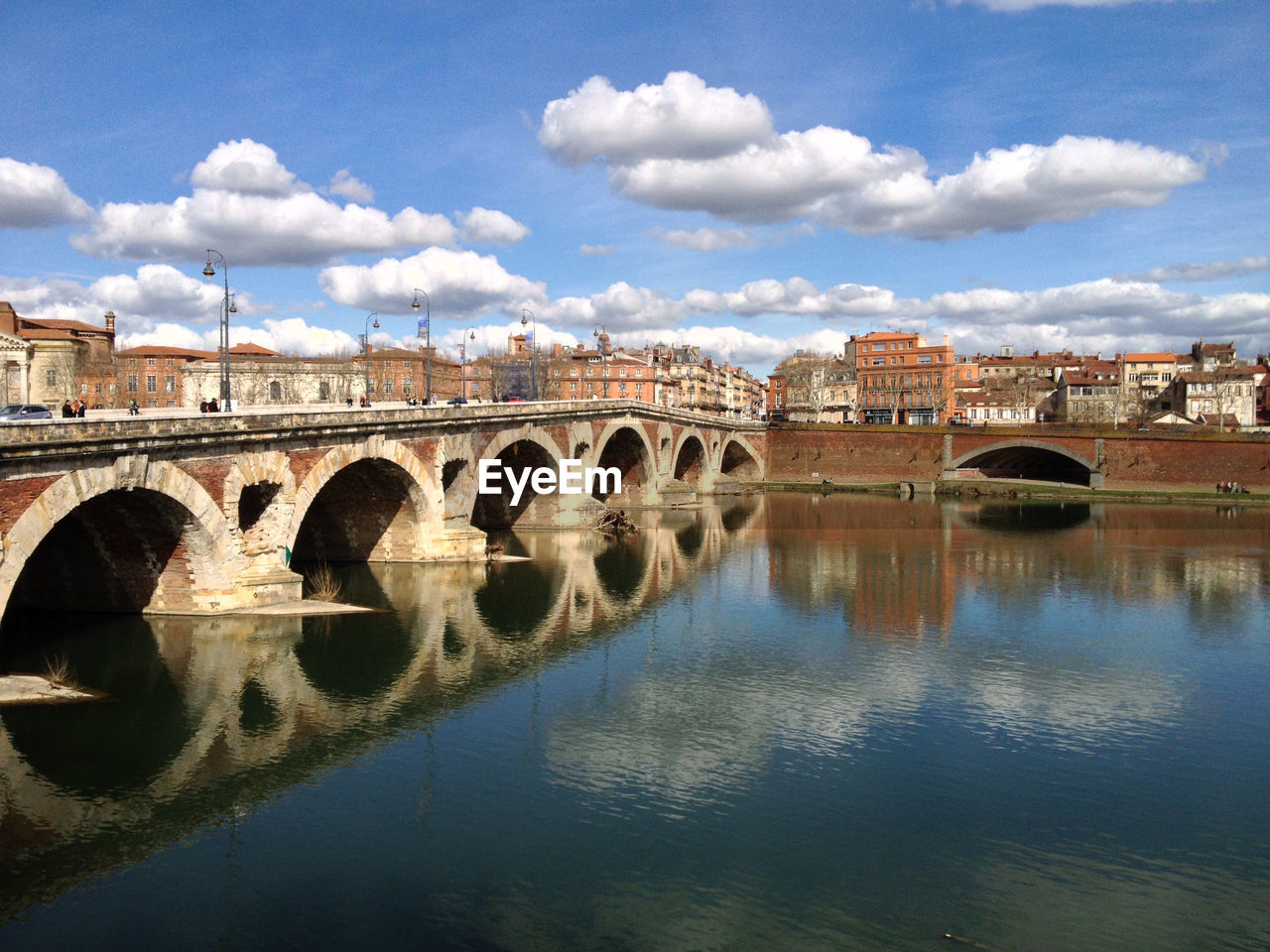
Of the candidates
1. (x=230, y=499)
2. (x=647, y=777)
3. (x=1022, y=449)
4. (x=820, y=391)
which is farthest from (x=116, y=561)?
(x=820, y=391)

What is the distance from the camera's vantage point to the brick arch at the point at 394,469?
32812 millimetres

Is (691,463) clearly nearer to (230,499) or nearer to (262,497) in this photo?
(262,497)

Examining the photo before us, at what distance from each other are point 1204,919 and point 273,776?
16106 millimetres

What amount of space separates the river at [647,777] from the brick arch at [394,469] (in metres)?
3.87

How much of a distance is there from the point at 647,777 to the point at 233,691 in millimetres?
11327

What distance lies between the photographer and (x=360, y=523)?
42.6 meters

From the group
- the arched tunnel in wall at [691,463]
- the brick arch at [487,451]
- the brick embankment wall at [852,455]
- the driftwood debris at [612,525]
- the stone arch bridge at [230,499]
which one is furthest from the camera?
the brick embankment wall at [852,455]

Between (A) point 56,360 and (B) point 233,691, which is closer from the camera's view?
(B) point 233,691

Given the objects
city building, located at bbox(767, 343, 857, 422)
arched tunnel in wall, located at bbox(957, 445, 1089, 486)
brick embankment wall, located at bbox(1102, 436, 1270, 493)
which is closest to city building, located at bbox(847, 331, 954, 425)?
city building, located at bbox(767, 343, 857, 422)

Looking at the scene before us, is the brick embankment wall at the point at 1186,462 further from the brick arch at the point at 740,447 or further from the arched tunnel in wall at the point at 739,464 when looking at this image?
the arched tunnel in wall at the point at 739,464

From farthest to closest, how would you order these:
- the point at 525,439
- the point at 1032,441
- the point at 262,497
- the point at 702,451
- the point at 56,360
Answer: the point at 56,360 → the point at 1032,441 → the point at 702,451 → the point at 525,439 → the point at 262,497

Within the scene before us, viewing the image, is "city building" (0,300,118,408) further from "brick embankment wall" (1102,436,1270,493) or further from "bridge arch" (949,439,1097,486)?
"brick embankment wall" (1102,436,1270,493)

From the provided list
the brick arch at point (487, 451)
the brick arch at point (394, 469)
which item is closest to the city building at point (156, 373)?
the brick arch at point (487, 451)

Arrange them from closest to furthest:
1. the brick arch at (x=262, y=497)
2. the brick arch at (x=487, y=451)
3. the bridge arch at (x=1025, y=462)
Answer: the brick arch at (x=262, y=497) < the brick arch at (x=487, y=451) < the bridge arch at (x=1025, y=462)
